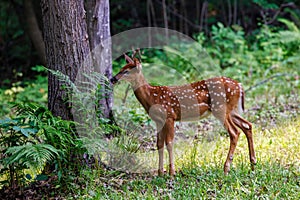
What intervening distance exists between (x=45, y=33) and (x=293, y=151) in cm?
336

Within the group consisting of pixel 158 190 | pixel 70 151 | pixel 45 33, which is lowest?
pixel 158 190

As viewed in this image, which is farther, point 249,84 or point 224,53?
point 224,53

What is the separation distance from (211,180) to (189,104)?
947mm

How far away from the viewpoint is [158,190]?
5.21 meters

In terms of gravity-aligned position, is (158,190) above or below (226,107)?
below

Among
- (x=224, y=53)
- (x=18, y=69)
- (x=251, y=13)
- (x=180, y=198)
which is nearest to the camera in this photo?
(x=180, y=198)

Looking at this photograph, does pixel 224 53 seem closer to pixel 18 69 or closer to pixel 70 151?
pixel 18 69

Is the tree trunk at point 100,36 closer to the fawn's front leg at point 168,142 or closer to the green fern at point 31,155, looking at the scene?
the fawn's front leg at point 168,142

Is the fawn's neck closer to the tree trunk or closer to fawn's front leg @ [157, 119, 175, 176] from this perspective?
fawn's front leg @ [157, 119, 175, 176]

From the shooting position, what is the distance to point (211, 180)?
5348mm

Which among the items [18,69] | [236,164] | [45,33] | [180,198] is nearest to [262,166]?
[236,164]

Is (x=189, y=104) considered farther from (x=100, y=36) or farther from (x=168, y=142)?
(x=100, y=36)

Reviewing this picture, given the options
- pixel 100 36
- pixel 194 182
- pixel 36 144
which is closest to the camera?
pixel 36 144

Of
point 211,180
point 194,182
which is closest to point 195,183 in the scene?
point 194,182
